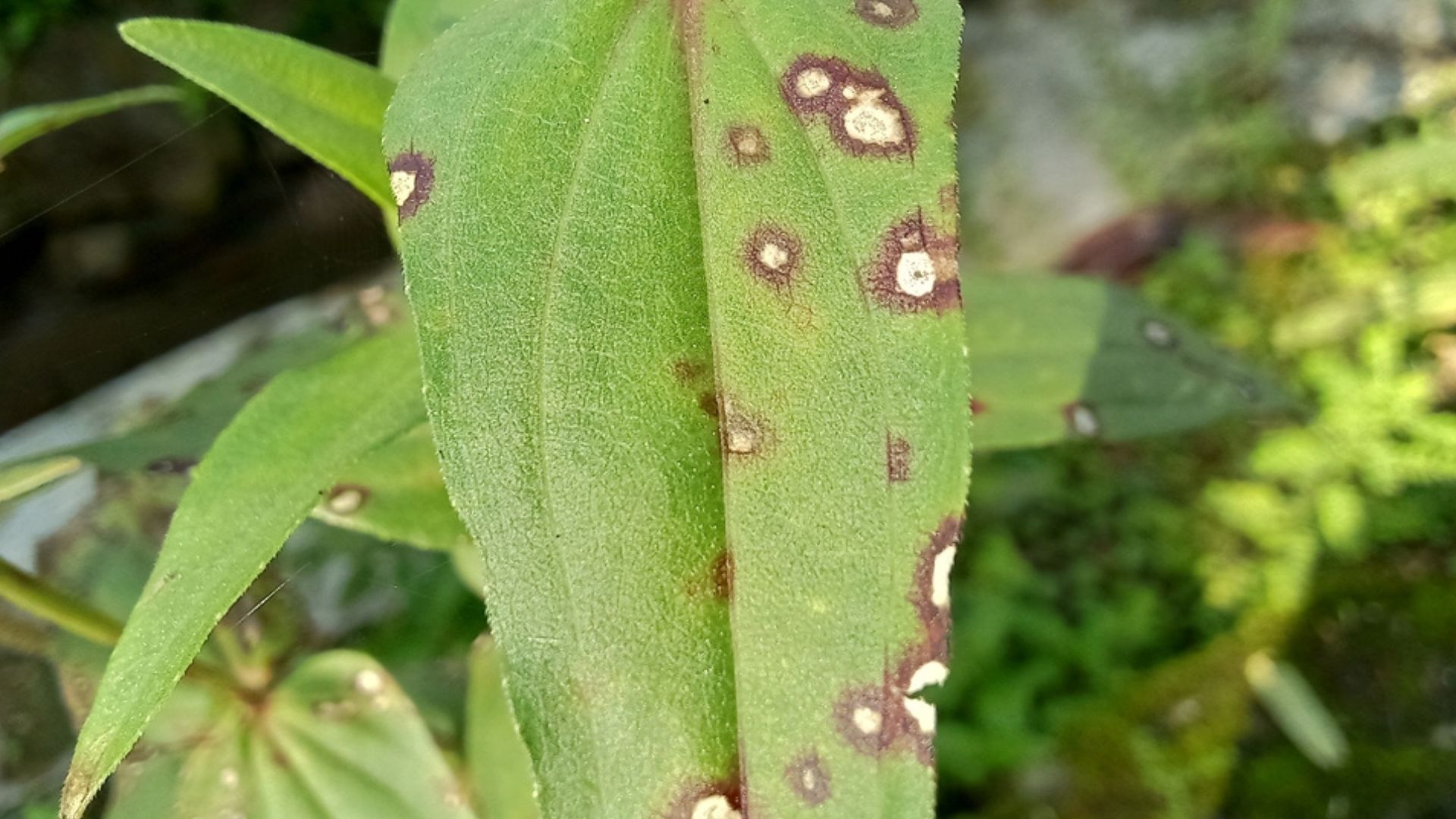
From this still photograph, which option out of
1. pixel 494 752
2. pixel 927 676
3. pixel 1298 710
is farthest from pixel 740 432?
pixel 1298 710

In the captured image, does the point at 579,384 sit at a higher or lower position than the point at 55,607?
higher

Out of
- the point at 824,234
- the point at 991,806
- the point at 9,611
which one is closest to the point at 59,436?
the point at 9,611

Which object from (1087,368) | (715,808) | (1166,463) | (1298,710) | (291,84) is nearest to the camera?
(715,808)

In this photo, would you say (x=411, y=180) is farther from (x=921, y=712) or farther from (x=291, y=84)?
(x=921, y=712)

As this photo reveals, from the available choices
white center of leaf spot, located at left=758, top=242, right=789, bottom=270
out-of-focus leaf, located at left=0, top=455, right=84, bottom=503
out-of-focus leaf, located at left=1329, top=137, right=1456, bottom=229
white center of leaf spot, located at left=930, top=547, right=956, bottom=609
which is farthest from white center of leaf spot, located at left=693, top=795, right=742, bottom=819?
out-of-focus leaf, located at left=1329, top=137, right=1456, bottom=229

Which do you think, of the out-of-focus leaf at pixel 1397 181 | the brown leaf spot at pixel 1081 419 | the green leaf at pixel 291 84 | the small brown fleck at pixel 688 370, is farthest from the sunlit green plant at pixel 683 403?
the out-of-focus leaf at pixel 1397 181

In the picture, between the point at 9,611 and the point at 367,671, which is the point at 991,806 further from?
the point at 9,611
